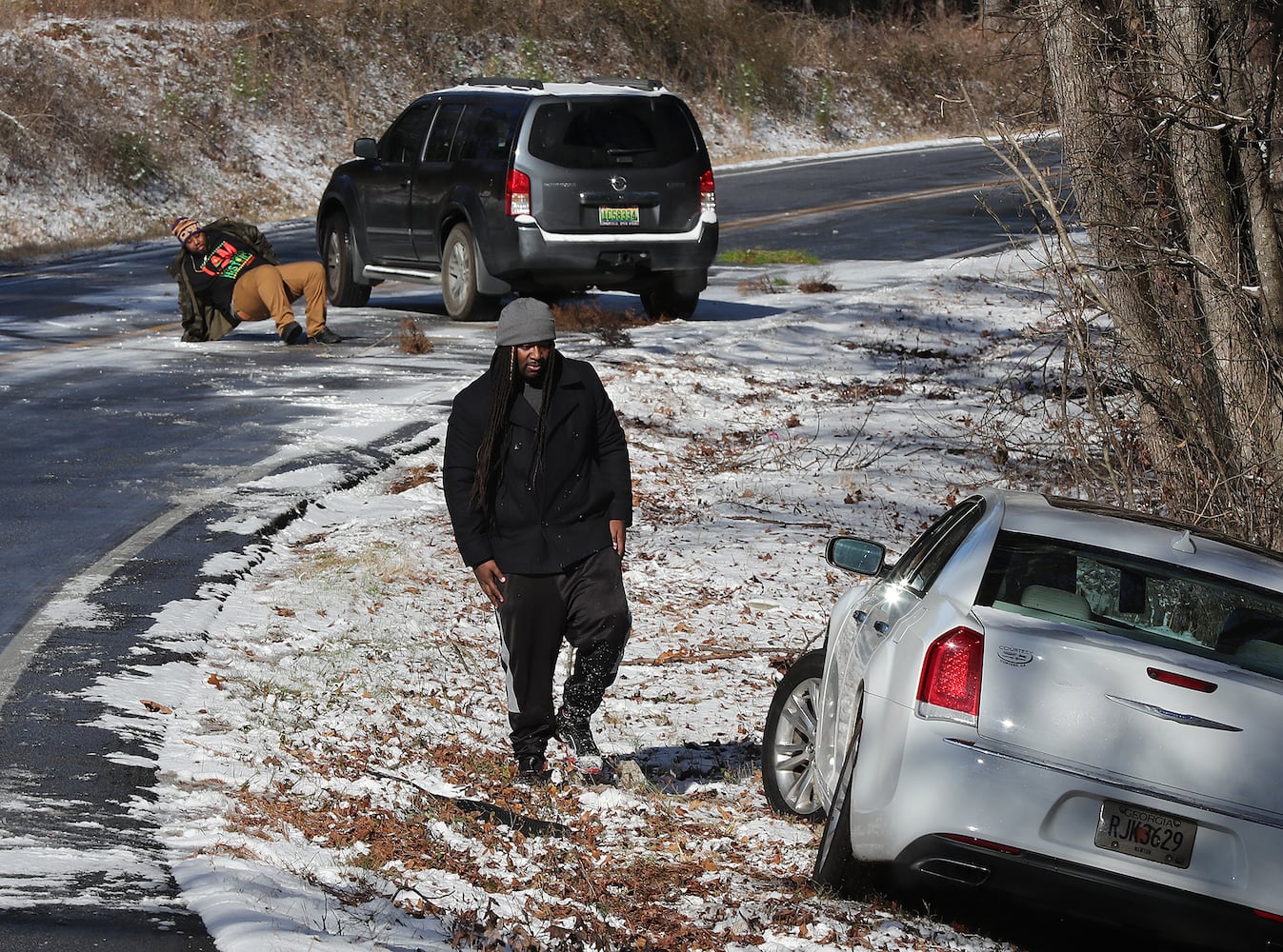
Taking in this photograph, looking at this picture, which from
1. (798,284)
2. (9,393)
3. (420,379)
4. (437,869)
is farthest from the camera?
(798,284)

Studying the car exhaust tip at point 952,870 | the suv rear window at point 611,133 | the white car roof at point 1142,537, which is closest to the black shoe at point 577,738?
the white car roof at point 1142,537

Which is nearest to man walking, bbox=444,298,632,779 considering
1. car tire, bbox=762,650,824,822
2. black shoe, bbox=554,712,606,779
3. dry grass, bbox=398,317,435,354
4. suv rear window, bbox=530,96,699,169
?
black shoe, bbox=554,712,606,779

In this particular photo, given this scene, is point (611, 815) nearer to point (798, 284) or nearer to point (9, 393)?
point (9, 393)

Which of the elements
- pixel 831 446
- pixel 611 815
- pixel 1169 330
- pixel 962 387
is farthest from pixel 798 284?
pixel 611 815

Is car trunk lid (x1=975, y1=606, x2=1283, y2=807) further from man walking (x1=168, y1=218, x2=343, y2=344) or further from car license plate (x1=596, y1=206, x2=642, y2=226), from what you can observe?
man walking (x1=168, y1=218, x2=343, y2=344)

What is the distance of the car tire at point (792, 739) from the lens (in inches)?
254

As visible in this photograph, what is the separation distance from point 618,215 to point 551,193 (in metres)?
0.69

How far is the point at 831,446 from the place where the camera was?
13789 millimetres

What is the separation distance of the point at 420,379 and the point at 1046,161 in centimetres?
550

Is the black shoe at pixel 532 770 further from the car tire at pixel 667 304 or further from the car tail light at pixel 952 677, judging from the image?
the car tire at pixel 667 304

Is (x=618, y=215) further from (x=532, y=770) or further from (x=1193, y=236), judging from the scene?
(x=532, y=770)

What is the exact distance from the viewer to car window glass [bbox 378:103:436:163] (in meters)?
17.5

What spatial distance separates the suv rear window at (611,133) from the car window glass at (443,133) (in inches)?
54.7

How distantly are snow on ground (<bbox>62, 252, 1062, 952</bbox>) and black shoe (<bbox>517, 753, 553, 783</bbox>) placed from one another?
3.3 inches
